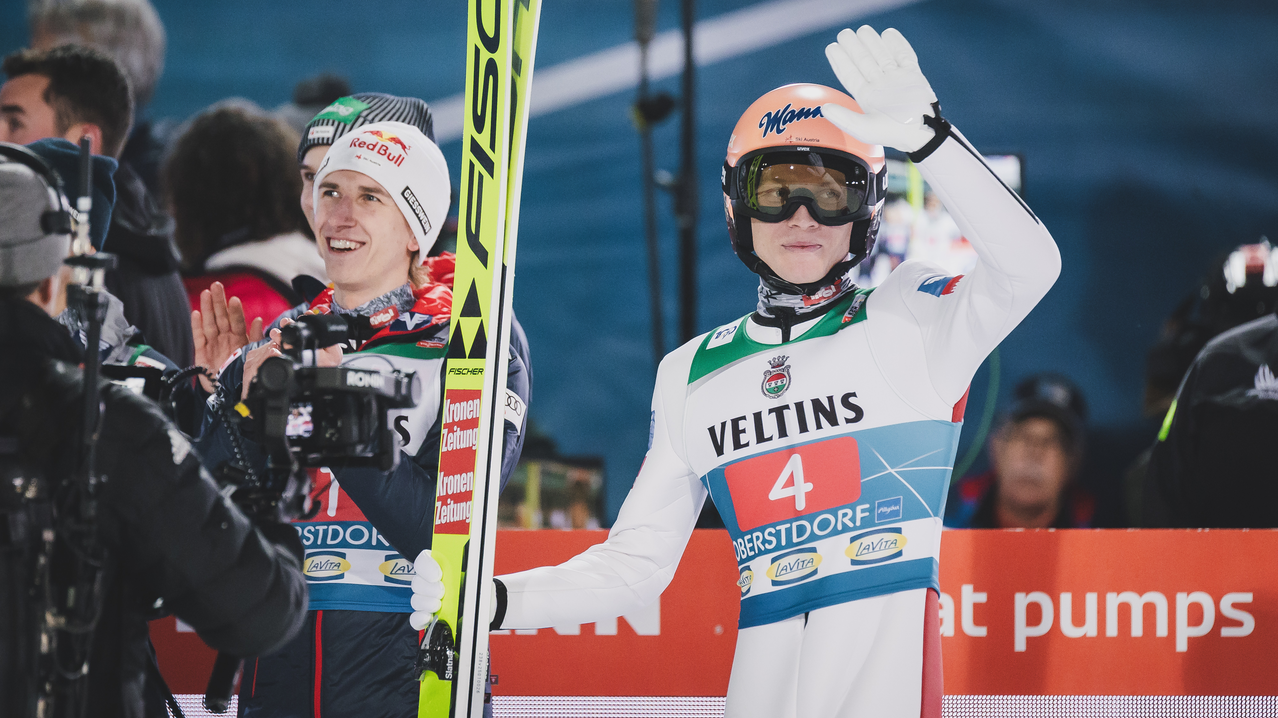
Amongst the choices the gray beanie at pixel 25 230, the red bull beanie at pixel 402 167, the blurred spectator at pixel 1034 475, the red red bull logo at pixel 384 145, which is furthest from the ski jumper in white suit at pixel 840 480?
the blurred spectator at pixel 1034 475

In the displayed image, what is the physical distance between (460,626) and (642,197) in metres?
5.67

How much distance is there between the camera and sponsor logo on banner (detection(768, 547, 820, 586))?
231cm

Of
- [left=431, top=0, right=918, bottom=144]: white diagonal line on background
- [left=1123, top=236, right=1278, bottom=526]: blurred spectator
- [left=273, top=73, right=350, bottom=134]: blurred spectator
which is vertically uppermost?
[left=431, top=0, right=918, bottom=144]: white diagonal line on background

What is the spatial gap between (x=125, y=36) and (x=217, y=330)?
108 inches

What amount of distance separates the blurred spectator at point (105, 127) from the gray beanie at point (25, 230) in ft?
5.57

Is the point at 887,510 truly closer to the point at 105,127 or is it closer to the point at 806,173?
the point at 806,173

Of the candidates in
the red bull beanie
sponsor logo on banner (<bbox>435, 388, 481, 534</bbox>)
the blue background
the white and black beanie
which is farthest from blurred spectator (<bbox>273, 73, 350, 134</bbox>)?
sponsor logo on banner (<bbox>435, 388, 481, 534</bbox>)

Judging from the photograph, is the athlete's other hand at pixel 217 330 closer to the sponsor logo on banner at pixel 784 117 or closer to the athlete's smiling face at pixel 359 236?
the athlete's smiling face at pixel 359 236

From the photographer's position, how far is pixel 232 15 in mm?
7832

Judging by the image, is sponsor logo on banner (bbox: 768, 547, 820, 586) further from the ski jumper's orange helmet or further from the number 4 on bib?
the ski jumper's orange helmet

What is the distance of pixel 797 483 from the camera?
236cm

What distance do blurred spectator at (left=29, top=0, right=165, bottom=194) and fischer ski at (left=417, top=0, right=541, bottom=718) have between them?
10.5ft

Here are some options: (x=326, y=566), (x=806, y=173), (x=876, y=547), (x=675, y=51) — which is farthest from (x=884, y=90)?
(x=675, y=51)

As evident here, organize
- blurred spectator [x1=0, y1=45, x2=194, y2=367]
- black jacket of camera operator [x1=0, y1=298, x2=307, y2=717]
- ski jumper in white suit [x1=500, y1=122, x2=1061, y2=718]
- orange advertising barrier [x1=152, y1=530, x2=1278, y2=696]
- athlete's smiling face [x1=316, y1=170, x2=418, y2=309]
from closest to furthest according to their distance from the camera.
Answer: black jacket of camera operator [x1=0, y1=298, x2=307, y2=717] → ski jumper in white suit [x1=500, y1=122, x2=1061, y2=718] → athlete's smiling face [x1=316, y1=170, x2=418, y2=309] → orange advertising barrier [x1=152, y1=530, x2=1278, y2=696] → blurred spectator [x1=0, y1=45, x2=194, y2=367]
